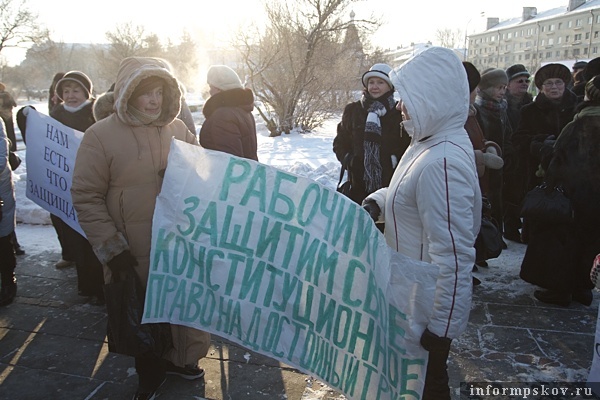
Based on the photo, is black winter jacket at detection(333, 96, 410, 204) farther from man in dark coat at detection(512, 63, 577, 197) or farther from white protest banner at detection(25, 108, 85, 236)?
white protest banner at detection(25, 108, 85, 236)

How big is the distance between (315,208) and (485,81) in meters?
3.56

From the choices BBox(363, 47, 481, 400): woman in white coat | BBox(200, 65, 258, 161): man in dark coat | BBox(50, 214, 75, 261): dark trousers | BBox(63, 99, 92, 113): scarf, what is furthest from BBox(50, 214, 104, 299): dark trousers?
BBox(363, 47, 481, 400): woman in white coat

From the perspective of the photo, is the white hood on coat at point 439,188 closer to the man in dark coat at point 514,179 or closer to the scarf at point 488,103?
the scarf at point 488,103

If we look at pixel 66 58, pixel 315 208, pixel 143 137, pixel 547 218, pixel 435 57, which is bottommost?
pixel 547 218

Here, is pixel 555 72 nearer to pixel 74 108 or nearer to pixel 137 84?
pixel 137 84

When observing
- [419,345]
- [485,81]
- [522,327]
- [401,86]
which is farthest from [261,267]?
[485,81]

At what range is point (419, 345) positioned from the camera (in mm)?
1926

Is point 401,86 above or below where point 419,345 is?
above

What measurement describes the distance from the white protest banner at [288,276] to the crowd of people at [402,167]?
175 mm

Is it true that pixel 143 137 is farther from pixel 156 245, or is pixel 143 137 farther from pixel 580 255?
pixel 580 255

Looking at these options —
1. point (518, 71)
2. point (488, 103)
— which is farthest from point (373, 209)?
point (518, 71)

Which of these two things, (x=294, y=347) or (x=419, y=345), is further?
(x=294, y=347)

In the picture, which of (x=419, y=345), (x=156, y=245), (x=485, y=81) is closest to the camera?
(x=419, y=345)

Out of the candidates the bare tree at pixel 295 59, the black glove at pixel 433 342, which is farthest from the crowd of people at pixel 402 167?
the bare tree at pixel 295 59
